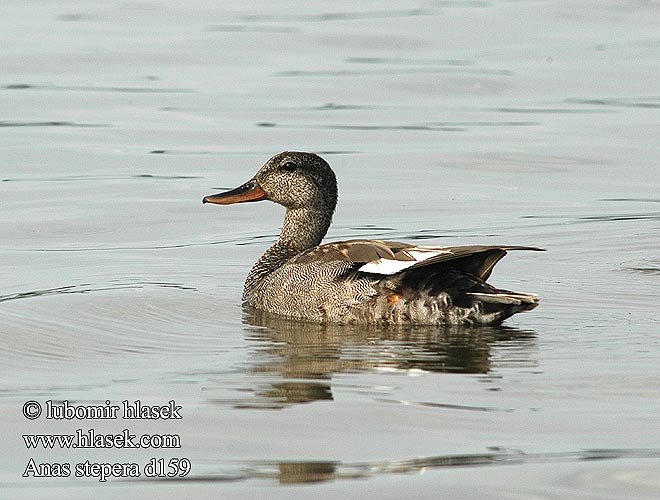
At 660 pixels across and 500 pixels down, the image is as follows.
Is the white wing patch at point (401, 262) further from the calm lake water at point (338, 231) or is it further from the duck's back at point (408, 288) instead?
the calm lake water at point (338, 231)

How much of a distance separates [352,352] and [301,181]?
2341 mm

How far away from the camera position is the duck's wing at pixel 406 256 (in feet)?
28.9

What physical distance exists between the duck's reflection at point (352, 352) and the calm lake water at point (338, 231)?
0.03 meters

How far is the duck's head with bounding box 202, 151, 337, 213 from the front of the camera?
10.6 metres

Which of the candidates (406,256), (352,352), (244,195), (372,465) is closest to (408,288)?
(406,256)

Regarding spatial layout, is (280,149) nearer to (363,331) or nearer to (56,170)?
(56,170)

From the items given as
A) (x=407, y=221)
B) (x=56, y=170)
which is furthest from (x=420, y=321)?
(x=56, y=170)

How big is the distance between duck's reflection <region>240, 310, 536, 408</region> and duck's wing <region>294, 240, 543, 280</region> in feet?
1.22

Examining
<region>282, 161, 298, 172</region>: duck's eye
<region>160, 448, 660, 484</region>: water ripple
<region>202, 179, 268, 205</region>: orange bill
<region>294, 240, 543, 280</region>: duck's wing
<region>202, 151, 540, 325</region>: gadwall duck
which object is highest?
<region>282, 161, 298, 172</region>: duck's eye

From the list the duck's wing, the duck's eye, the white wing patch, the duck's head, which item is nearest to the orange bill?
the duck's head

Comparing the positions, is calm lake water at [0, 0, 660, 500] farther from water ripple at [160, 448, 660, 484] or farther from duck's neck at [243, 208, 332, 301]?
duck's neck at [243, 208, 332, 301]

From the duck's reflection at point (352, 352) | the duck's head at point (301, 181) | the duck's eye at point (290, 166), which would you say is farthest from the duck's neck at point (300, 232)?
the duck's reflection at point (352, 352)

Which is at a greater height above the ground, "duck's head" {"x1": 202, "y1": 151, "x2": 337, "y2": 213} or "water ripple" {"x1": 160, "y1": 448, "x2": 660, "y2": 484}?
"duck's head" {"x1": 202, "y1": 151, "x2": 337, "y2": 213}

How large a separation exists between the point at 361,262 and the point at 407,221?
4150 millimetres
